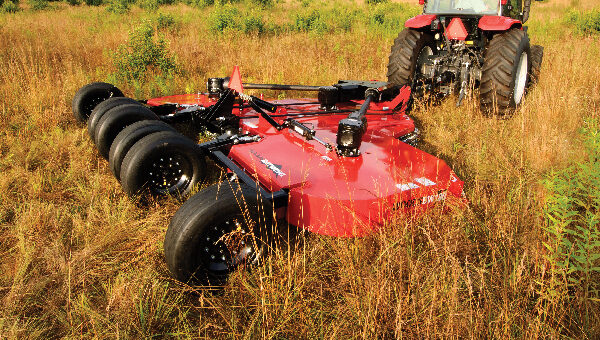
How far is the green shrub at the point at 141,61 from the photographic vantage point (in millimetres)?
6473

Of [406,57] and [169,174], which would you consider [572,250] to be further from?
[406,57]

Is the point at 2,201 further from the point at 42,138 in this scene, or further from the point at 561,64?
the point at 561,64

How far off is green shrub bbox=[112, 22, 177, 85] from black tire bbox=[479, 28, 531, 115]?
4.74 m

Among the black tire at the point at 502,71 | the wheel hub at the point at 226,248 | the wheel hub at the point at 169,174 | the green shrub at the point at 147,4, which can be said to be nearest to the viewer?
the wheel hub at the point at 226,248

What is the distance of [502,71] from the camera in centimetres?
475

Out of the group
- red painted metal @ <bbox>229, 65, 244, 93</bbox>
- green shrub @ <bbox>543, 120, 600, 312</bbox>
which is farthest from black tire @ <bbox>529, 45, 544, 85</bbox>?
red painted metal @ <bbox>229, 65, 244, 93</bbox>

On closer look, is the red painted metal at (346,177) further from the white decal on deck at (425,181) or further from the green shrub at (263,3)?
the green shrub at (263,3)

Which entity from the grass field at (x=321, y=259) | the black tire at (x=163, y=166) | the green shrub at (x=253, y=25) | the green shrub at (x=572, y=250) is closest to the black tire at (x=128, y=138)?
the black tire at (x=163, y=166)

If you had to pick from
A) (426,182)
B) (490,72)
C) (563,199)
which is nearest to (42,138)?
(426,182)

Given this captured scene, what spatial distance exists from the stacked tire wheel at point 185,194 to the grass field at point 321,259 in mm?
125

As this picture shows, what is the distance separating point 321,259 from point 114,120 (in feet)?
7.18

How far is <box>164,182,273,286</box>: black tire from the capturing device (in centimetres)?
202

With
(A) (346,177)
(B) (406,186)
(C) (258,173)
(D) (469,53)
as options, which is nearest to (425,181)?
(B) (406,186)

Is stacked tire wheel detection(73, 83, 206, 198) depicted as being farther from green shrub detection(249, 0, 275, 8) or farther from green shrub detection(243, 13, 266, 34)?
green shrub detection(249, 0, 275, 8)
